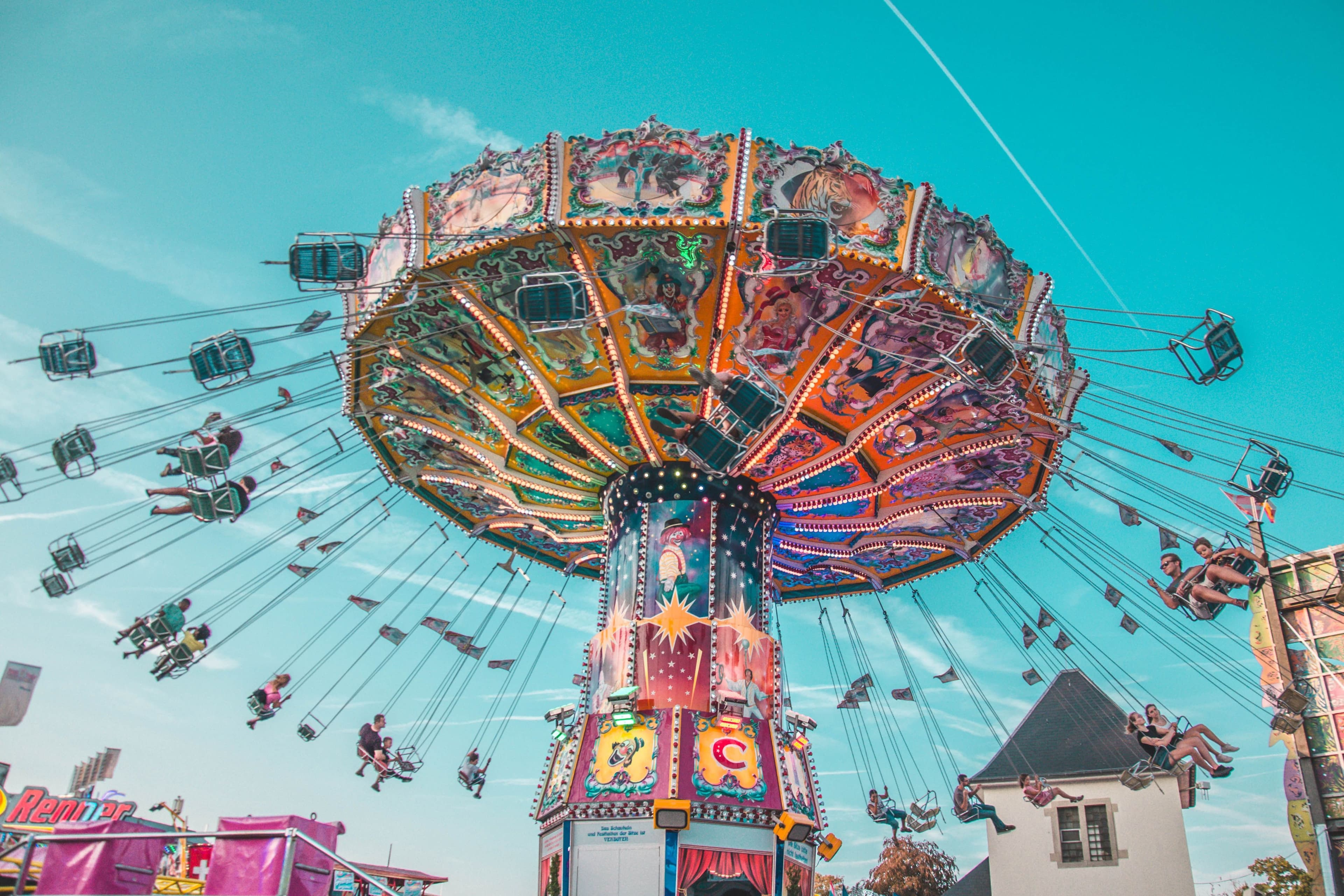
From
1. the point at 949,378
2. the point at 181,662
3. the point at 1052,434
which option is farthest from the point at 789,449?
the point at 181,662

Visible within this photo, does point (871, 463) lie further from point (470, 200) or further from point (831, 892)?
point (831, 892)

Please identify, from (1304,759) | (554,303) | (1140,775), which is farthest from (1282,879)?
(554,303)

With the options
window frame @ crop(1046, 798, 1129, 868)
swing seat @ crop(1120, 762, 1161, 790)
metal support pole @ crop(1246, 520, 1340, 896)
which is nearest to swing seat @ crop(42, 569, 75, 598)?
swing seat @ crop(1120, 762, 1161, 790)

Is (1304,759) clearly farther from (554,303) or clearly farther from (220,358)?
(220,358)

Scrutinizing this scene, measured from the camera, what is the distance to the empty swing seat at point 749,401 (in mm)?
12742

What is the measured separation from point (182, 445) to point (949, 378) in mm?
10931

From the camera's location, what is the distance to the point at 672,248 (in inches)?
513

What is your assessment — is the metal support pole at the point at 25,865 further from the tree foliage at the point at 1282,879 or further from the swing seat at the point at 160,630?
the tree foliage at the point at 1282,879

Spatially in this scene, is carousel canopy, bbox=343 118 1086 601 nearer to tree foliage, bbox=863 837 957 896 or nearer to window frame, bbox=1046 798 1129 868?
window frame, bbox=1046 798 1129 868

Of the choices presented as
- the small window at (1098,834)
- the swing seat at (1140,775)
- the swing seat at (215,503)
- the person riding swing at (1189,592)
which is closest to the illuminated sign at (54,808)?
the swing seat at (215,503)

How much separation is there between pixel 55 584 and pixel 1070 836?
2514cm

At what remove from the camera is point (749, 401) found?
12.8 m

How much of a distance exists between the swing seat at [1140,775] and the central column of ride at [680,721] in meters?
5.33

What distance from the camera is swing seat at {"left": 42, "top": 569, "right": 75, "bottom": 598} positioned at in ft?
48.6
